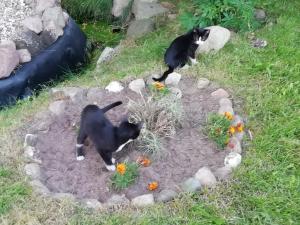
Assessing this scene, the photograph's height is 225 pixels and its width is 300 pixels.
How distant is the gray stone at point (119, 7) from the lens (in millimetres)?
6578

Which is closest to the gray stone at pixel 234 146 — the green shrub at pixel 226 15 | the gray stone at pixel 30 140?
the gray stone at pixel 30 140

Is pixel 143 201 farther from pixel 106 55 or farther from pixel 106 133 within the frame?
pixel 106 55

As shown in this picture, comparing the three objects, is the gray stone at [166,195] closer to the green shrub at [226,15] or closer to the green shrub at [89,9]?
the green shrub at [226,15]

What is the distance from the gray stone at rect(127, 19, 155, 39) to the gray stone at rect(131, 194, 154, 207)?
9.58 ft

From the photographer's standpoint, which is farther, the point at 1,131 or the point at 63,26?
the point at 63,26

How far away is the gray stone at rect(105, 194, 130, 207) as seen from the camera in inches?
135

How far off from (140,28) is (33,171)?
2.88 m

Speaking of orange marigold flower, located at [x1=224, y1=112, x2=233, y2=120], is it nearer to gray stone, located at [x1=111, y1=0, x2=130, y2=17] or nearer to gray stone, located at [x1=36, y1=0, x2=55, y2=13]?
gray stone, located at [x1=36, y1=0, x2=55, y2=13]

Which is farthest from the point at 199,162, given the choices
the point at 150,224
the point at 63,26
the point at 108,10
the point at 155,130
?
the point at 108,10

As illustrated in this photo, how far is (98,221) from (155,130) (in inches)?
38.2

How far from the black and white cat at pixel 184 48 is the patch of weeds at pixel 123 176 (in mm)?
1498

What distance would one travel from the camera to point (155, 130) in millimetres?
3945

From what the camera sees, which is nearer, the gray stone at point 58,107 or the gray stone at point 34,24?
the gray stone at point 58,107

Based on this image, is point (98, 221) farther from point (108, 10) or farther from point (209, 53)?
point (108, 10)
